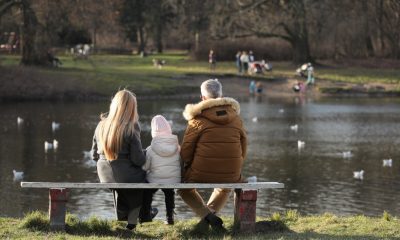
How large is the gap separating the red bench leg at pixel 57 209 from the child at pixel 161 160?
1.02 meters

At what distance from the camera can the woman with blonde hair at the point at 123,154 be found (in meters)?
10.2

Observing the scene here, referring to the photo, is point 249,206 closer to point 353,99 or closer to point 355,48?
point 353,99

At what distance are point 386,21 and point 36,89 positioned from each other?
30.5 metres

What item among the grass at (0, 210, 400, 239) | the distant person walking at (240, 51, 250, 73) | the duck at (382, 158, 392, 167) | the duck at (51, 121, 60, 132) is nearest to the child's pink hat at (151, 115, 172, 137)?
the grass at (0, 210, 400, 239)

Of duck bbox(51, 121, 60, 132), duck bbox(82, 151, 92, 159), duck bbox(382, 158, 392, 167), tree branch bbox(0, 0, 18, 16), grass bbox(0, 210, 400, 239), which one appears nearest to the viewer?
grass bbox(0, 210, 400, 239)

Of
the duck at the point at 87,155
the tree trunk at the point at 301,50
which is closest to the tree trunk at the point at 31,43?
the tree trunk at the point at 301,50

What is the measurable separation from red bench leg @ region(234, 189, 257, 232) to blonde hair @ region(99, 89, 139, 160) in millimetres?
1570

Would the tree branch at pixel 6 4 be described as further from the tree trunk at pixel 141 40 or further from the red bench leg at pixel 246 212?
the red bench leg at pixel 246 212

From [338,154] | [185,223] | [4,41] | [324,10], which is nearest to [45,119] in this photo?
[338,154]

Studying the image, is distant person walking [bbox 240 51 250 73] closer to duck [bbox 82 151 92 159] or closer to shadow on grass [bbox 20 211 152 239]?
duck [bbox 82 151 92 159]

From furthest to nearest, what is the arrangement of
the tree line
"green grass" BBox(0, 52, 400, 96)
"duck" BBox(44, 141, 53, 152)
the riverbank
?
the tree line → "green grass" BBox(0, 52, 400, 96) → the riverbank → "duck" BBox(44, 141, 53, 152)

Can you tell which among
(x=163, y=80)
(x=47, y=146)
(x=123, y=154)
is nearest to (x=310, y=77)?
(x=163, y=80)

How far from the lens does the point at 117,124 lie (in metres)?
10.2

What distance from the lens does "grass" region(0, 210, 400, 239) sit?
9781mm
